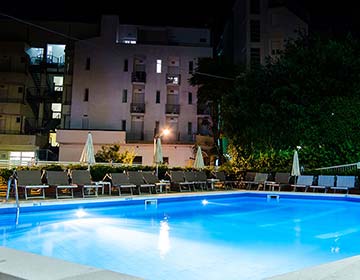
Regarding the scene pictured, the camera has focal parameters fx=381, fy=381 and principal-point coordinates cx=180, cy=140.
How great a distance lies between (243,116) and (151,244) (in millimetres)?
14152

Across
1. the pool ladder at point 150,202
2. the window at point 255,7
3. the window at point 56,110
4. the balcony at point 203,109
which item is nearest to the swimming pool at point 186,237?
the pool ladder at point 150,202

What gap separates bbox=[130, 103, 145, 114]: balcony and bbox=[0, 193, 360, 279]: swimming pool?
61.1 feet

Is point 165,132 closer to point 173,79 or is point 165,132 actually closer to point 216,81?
point 173,79

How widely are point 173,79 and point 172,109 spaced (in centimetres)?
253

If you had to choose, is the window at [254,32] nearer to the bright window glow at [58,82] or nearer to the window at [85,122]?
the window at [85,122]

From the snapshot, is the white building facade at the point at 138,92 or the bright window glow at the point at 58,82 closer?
the white building facade at the point at 138,92

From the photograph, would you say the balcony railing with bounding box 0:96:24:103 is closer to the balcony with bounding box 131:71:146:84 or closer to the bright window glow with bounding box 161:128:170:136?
the balcony with bounding box 131:71:146:84

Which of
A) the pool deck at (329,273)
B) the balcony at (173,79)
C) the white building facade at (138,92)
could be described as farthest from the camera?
the balcony at (173,79)

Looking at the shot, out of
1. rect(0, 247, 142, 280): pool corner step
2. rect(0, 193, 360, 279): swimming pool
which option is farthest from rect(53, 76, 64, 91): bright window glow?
rect(0, 247, 142, 280): pool corner step

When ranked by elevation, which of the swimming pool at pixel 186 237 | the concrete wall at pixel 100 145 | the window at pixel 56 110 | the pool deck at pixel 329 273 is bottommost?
the swimming pool at pixel 186 237

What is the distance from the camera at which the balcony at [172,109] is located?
31250 mm

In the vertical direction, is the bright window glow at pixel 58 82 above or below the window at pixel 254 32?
below

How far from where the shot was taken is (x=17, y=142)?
28703 mm

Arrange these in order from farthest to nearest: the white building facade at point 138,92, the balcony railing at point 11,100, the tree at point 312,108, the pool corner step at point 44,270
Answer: the white building facade at point 138,92
the balcony railing at point 11,100
the tree at point 312,108
the pool corner step at point 44,270
